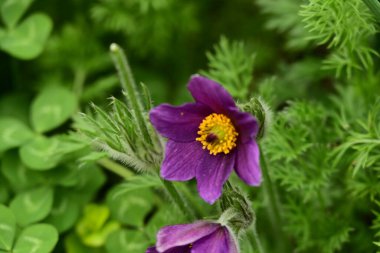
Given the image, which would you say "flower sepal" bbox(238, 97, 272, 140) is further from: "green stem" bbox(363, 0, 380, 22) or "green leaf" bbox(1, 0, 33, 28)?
"green leaf" bbox(1, 0, 33, 28)

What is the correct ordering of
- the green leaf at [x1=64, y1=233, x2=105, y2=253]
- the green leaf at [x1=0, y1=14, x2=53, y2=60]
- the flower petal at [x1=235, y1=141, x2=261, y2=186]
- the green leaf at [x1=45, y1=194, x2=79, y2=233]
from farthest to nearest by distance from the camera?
the green leaf at [x1=0, y1=14, x2=53, y2=60] → the green leaf at [x1=64, y1=233, x2=105, y2=253] → the green leaf at [x1=45, y1=194, x2=79, y2=233] → the flower petal at [x1=235, y1=141, x2=261, y2=186]

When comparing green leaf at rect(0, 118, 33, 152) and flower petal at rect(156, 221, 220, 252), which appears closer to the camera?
flower petal at rect(156, 221, 220, 252)

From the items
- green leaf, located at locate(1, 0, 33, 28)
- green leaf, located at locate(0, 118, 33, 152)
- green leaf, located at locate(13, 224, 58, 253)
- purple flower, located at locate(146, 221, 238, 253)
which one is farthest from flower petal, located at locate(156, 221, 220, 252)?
green leaf, located at locate(1, 0, 33, 28)

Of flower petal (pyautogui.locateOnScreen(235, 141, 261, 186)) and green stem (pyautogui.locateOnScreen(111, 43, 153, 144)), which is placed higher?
green stem (pyautogui.locateOnScreen(111, 43, 153, 144))

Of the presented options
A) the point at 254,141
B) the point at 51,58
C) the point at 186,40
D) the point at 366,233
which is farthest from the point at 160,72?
the point at 254,141

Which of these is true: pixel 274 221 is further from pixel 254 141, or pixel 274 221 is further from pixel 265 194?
pixel 254 141

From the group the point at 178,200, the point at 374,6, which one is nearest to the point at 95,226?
the point at 178,200

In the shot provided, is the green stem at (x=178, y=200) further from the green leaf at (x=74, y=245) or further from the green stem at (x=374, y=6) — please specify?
the green stem at (x=374, y=6)
